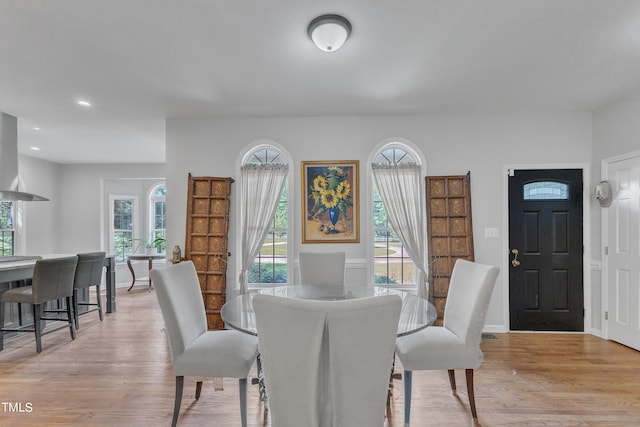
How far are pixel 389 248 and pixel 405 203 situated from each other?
1.98 ft

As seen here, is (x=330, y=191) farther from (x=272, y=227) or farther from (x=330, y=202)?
(x=272, y=227)

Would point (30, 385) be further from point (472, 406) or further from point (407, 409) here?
point (472, 406)

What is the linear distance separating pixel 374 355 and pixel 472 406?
1299 millimetres

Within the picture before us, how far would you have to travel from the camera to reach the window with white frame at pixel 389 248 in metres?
4.10

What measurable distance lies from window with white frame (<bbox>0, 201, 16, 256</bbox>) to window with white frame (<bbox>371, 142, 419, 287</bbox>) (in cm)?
640

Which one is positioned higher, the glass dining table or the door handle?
the door handle

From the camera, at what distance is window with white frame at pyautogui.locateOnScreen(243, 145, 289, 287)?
13.7 ft

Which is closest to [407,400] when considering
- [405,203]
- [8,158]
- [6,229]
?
[405,203]

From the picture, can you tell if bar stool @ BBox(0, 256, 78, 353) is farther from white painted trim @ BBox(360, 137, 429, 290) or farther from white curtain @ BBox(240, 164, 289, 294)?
white painted trim @ BBox(360, 137, 429, 290)

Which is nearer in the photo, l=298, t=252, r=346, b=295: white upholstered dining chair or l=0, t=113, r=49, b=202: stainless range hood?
l=298, t=252, r=346, b=295: white upholstered dining chair

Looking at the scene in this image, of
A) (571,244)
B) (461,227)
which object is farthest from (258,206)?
(571,244)

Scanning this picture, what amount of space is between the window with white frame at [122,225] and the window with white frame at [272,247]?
4.52 m

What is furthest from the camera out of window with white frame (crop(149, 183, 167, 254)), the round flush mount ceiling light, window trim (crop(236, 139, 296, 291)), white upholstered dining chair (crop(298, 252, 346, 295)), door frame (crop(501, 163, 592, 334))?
window with white frame (crop(149, 183, 167, 254))

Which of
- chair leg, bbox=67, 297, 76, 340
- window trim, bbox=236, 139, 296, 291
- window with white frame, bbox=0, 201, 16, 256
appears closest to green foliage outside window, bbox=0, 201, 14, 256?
window with white frame, bbox=0, 201, 16, 256
